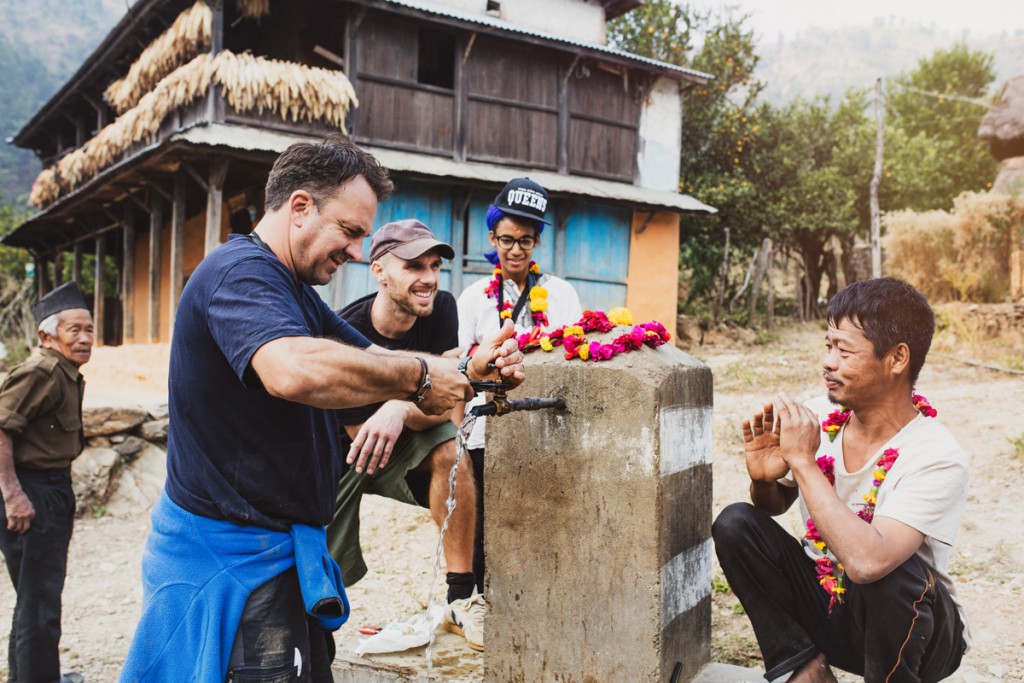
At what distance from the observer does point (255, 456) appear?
2020 millimetres

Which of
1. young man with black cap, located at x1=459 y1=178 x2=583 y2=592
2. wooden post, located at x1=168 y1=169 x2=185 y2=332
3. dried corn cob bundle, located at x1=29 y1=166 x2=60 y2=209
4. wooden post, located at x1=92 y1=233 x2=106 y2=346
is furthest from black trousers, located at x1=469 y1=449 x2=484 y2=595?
dried corn cob bundle, located at x1=29 y1=166 x2=60 y2=209

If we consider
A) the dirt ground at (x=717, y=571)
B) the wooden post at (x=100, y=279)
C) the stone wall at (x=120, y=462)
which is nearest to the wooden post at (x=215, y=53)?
the dirt ground at (x=717, y=571)

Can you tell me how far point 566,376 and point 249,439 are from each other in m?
1.08

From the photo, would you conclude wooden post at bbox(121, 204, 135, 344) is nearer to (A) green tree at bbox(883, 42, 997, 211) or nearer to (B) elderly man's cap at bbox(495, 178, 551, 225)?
(B) elderly man's cap at bbox(495, 178, 551, 225)

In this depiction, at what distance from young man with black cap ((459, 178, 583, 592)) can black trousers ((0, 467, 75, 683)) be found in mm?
1996

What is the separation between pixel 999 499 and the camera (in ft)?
17.7

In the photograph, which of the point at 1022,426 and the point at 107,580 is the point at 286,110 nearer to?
the point at 107,580

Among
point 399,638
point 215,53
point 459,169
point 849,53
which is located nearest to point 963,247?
point 459,169

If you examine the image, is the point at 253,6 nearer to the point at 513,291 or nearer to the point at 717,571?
the point at 513,291

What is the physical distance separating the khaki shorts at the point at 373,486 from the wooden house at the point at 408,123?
6677 millimetres

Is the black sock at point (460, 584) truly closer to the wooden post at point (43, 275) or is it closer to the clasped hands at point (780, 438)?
the clasped hands at point (780, 438)

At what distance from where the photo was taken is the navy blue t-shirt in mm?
1915

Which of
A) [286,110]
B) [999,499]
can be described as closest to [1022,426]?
[999,499]

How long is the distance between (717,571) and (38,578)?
361 cm
